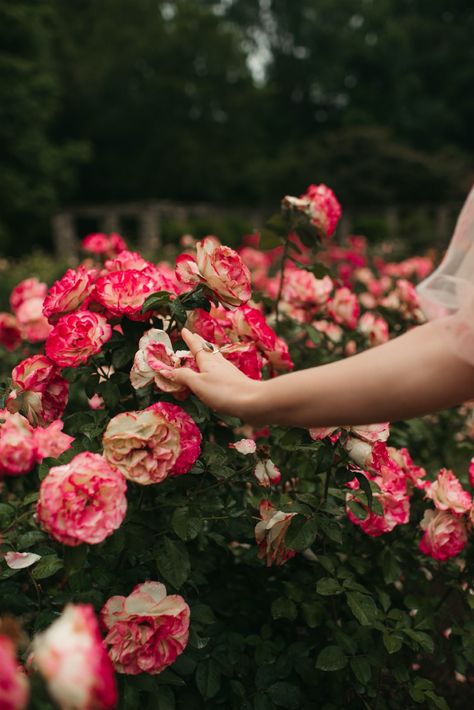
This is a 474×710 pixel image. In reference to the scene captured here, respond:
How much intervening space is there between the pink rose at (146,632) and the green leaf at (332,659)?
352 mm

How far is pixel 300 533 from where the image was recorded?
59.3 inches

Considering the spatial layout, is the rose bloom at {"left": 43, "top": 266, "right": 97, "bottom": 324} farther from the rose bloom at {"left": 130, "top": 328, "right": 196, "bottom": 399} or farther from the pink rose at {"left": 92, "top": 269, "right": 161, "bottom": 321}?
the rose bloom at {"left": 130, "top": 328, "right": 196, "bottom": 399}

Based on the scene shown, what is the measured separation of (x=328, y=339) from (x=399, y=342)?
1.54 m

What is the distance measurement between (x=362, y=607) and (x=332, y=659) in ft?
0.41

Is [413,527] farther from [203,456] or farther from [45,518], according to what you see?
[45,518]

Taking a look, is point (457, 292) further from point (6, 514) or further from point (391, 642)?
point (6, 514)

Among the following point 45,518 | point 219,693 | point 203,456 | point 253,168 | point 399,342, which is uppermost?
point 399,342

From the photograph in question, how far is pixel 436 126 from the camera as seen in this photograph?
3281 centimetres

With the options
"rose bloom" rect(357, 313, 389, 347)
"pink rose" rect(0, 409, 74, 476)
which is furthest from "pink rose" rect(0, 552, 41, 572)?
"rose bloom" rect(357, 313, 389, 347)

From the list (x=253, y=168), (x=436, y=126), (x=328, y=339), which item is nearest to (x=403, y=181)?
(x=253, y=168)

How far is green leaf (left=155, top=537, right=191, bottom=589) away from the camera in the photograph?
1415 millimetres

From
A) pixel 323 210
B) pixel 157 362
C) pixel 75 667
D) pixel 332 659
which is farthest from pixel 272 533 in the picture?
pixel 323 210

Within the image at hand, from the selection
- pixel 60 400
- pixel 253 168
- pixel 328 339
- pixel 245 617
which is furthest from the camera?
pixel 253 168

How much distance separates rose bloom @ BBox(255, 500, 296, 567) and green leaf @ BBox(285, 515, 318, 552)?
0.02 metres
